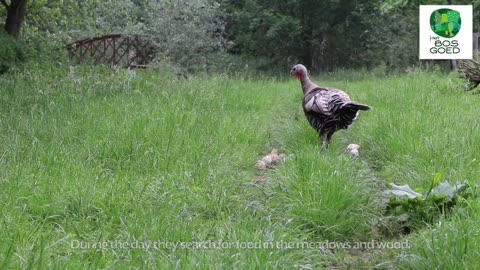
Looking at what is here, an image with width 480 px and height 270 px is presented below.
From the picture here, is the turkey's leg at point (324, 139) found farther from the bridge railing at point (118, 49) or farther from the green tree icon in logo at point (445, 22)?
the bridge railing at point (118, 49)

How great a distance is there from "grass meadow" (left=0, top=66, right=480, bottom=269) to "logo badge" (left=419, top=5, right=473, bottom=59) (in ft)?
19.1

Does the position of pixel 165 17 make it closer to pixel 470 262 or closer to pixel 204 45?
pixel 204 45

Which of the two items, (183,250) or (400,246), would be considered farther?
(400,246)

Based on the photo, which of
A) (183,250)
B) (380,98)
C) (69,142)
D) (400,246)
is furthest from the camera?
(380,98)

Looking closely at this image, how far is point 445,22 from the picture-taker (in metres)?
12.6

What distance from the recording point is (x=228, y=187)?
3775 mm

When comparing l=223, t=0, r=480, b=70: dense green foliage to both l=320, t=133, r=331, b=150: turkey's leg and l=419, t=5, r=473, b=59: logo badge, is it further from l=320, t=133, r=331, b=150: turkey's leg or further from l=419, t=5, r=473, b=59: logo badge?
l=320, t=133, r=331, b=150: turkey's leg

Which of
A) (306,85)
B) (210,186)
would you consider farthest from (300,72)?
(210,186)

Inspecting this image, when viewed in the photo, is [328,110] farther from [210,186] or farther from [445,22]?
[445,22]

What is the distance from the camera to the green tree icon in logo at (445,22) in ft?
39.9

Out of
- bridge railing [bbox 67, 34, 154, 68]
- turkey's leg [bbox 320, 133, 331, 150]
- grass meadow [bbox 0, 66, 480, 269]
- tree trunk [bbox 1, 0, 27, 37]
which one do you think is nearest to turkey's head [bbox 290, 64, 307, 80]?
grass meadow [bbox 0, 66, 480, 269]

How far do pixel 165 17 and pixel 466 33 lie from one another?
1383 cm

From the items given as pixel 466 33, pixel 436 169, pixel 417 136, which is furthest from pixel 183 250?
pixel 466 33

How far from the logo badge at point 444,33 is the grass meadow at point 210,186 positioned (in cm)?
583
